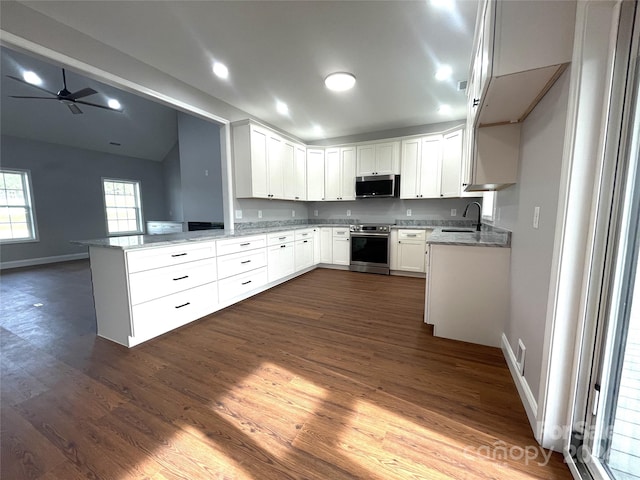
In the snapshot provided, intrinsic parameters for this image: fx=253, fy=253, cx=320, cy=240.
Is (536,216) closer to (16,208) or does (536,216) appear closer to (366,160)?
(366,160)

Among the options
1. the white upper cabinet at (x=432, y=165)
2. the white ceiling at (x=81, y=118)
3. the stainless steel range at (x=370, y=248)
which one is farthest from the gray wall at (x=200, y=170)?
the white upper cabinet at (x=432, y=165)

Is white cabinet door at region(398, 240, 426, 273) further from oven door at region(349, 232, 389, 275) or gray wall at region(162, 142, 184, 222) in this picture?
Result: gray wall at region(162, 142, 184, 222)

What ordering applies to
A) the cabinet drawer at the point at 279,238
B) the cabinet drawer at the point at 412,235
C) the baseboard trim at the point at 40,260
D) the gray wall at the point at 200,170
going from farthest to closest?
the baseboard trim at the point at 40,260 → the gray wall at the point at 200,170 → the cabinet drawer at the point at 412,235 → the cabinet drawer at the point at 279,238

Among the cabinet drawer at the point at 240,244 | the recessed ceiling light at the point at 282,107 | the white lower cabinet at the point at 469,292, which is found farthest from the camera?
the recessed ceiling light at the point at 282,107

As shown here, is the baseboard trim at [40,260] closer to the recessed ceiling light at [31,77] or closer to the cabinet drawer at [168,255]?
the recessed ceiling light at [31,77]

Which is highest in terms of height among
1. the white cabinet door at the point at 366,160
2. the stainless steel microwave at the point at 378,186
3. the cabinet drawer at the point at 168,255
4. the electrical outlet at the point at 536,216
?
the white cabinet door at the point at 366,160

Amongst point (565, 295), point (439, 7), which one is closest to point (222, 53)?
point (439, 7)

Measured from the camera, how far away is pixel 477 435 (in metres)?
1.33

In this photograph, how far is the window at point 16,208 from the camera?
5680mm

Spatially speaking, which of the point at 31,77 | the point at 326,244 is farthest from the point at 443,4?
the point at 31,77

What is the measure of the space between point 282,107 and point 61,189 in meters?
6.61

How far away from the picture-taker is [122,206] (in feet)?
26.2

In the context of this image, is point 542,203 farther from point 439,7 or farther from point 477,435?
point 439,7

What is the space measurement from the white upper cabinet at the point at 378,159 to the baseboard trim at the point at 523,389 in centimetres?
348
